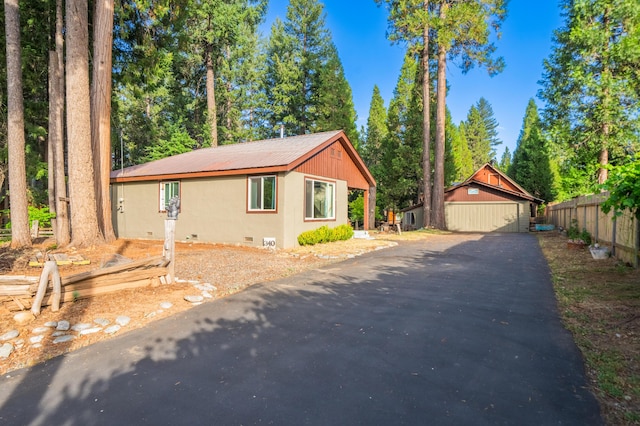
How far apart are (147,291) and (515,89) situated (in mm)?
28638

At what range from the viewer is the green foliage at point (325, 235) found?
1161cm

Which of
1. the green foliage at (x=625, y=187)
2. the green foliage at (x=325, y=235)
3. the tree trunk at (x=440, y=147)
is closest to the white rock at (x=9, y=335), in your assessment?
the green foliage at (x=625, y=187)

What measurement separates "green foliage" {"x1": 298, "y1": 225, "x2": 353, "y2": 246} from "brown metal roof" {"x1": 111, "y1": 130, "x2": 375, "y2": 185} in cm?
252

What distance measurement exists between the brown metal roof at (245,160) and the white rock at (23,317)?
733 centimetres

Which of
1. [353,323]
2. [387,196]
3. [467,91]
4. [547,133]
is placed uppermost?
[467,91]

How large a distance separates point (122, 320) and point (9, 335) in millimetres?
1054

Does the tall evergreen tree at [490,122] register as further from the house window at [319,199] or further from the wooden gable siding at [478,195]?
the house window at [319,199]

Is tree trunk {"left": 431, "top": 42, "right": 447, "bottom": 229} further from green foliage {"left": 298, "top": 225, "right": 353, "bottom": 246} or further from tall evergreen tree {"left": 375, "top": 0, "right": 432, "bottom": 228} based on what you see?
A: green foliage {"left": 298, "top": 225, "right": 353, "bottom": 246}

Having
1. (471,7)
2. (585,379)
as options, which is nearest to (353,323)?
(585,379)

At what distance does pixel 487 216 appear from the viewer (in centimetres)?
2336

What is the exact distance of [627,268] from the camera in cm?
671

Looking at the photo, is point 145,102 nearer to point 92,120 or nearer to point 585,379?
point 92,120

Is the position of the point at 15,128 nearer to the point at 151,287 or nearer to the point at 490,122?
the point at 151,287

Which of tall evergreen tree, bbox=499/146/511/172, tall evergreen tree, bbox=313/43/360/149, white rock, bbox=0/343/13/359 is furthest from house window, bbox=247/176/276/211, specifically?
tall evergreen tree, bbox=499/146/511/172
